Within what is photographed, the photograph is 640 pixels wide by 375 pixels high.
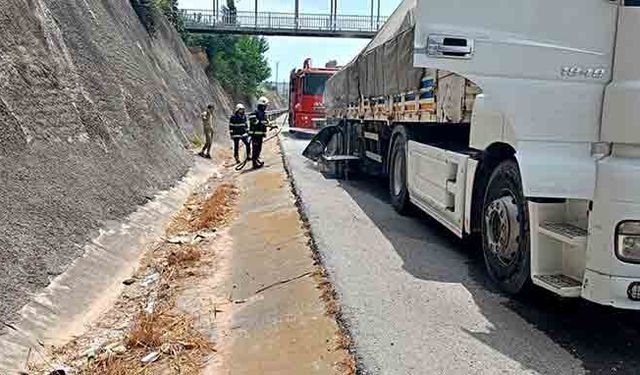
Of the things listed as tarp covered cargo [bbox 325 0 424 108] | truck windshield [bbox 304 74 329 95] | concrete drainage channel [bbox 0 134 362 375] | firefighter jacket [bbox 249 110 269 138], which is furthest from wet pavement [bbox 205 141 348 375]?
truck windshield [bbox 304 74 329 95]

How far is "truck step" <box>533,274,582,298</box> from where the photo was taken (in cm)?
422

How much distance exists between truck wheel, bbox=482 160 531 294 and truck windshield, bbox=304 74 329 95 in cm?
2451

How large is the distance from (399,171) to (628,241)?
Result: 231 inches

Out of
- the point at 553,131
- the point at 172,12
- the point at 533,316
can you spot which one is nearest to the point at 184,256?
the point at 533,316

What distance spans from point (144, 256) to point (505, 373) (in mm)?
6666

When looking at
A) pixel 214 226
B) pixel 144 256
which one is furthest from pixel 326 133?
pixel 144 256

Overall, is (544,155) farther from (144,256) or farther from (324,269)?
(144,256)

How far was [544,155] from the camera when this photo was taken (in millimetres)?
4262

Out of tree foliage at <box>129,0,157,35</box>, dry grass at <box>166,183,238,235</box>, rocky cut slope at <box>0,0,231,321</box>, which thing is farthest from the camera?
tree foliage at <box>129,0,157,35</box>

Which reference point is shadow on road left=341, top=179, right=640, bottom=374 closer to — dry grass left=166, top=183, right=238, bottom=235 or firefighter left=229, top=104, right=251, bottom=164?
dry grass left=166, top=183, right=238, bottom=235

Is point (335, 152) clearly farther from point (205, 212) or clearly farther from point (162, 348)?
point (162, 348)

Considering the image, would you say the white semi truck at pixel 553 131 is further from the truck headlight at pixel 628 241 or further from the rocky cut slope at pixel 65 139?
the rocky cut slope at pixel 65 139

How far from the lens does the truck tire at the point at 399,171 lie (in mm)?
9305

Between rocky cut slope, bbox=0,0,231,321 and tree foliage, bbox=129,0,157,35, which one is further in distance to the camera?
tree foliage, bbox=129,0,157,35
